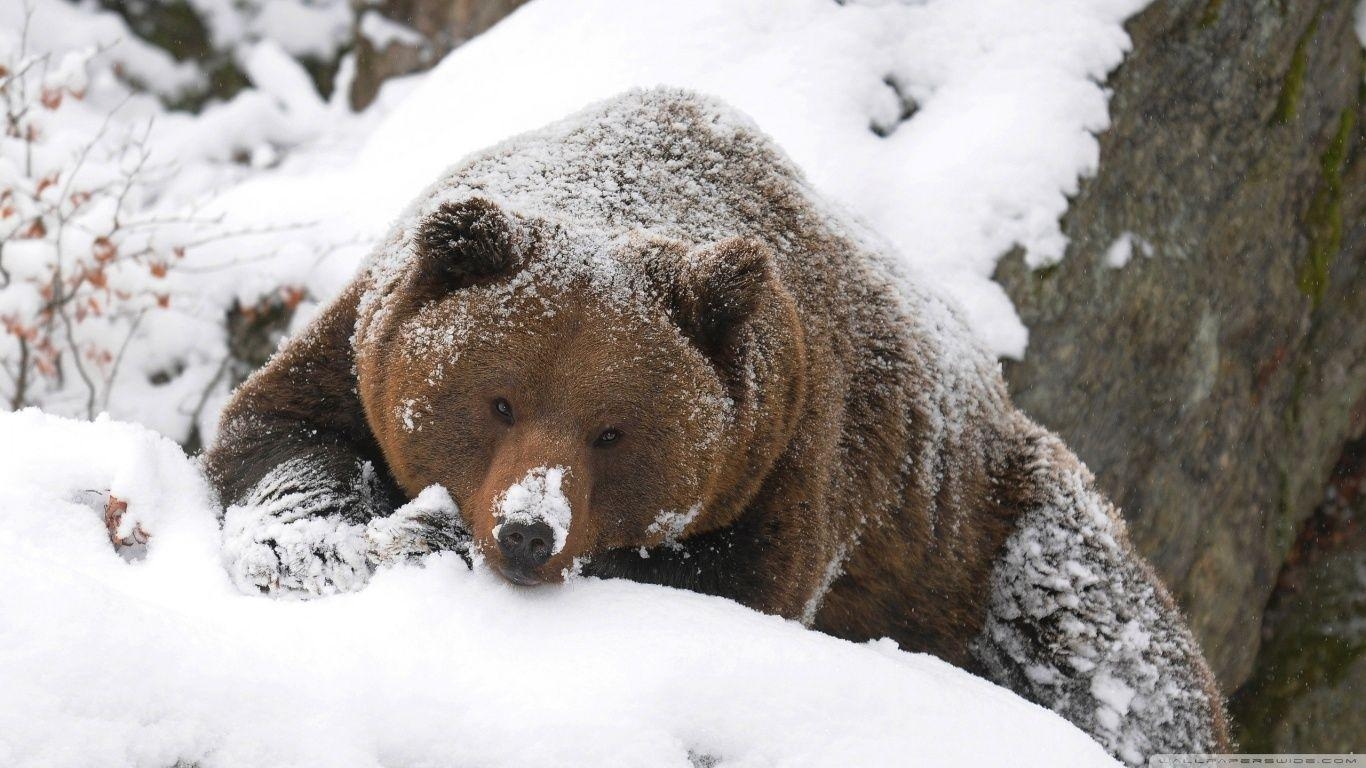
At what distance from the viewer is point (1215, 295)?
6609mm

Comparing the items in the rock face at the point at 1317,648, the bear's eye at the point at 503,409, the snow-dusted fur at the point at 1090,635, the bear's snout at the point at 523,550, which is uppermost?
the bear's eye at the point at 503,409

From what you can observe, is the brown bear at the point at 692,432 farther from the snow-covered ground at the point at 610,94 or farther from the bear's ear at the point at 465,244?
the snow-covered ground at the point at 610,94

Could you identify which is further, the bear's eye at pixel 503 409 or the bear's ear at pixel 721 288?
the bear's ear at pixel 721 288

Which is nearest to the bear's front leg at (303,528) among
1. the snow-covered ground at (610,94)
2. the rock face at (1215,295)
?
the snow-covered ground at (610,94)

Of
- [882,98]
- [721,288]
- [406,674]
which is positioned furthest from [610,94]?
Answer: [406,674]

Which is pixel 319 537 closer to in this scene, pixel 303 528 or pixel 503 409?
pixel 303 528

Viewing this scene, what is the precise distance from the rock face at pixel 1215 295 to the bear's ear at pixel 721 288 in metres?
2.85

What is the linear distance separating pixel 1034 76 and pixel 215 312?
4.50 metres

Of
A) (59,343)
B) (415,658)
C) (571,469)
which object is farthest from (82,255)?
(415,658)

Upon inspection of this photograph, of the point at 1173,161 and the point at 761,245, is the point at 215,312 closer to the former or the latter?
the point at 761,245

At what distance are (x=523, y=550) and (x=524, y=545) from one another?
0.04 ft

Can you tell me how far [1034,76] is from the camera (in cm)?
639

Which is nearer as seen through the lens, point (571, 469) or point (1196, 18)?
point (571, 469)

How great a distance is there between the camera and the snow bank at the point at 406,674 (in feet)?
5.99
